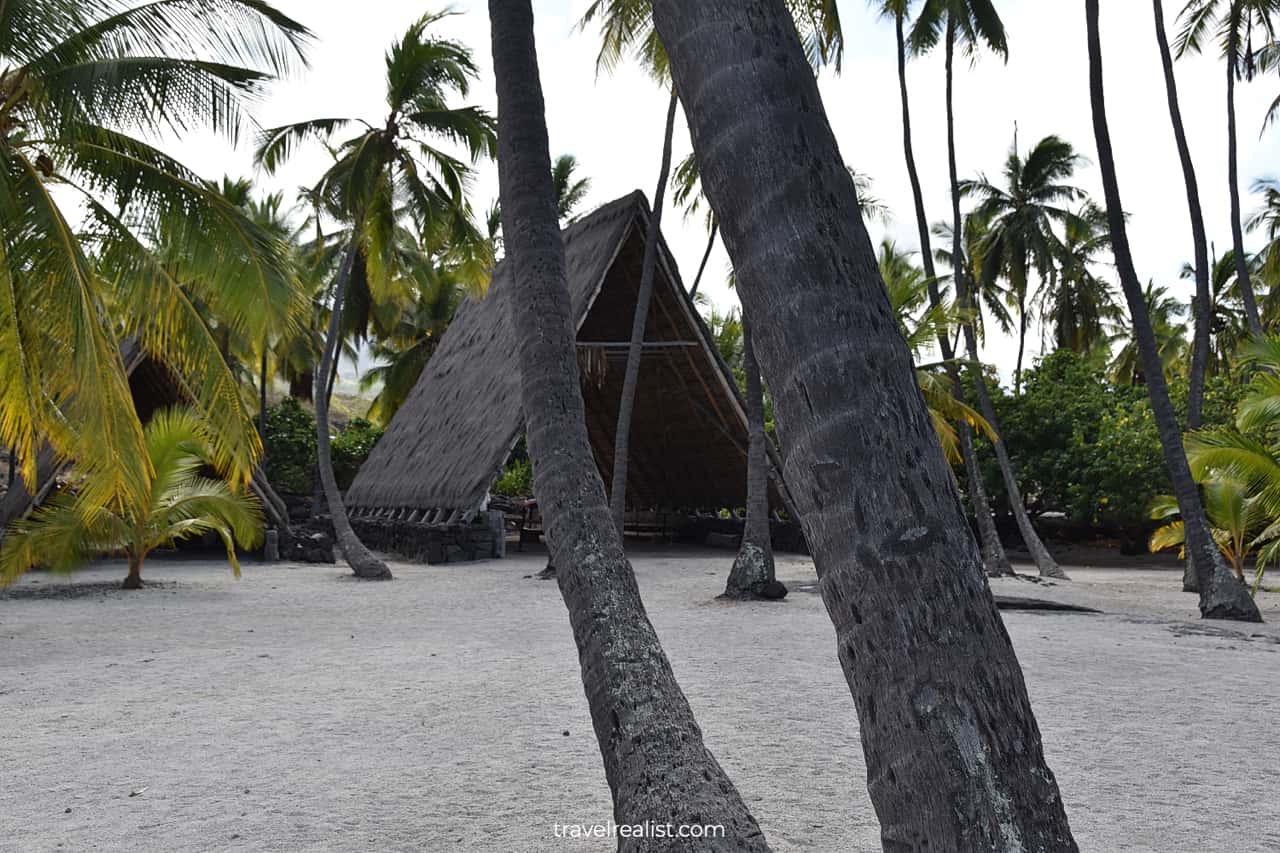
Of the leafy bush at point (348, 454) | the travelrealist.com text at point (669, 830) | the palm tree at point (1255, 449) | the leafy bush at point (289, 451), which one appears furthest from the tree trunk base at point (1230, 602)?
the leafy bush at point (289, 451)

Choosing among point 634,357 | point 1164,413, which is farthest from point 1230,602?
point 634,357

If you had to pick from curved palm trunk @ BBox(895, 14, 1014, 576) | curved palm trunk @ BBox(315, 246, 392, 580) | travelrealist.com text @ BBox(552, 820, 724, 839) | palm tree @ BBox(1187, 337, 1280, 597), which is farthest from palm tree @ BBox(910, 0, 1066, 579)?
travelrealist.com text @ BBox(552, 820, 724, 839)

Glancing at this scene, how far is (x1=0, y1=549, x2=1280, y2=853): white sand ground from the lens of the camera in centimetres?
389

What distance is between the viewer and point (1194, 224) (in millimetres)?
12211

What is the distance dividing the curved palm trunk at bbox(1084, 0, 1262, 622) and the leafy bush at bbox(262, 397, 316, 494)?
78.3ft

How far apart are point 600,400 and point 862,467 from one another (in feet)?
73.4

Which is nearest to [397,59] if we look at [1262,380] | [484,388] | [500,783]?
[484,388]

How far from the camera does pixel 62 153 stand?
8898 millimetres

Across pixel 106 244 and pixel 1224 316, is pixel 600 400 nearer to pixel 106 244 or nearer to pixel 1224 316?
pixel 106 244

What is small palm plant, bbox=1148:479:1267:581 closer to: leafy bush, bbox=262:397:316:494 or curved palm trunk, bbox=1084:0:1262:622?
curved palm trunk, bbox=1084:0:1262:622

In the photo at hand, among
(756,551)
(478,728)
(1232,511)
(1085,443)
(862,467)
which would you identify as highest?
(1085,443)

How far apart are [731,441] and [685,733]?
18.7 m

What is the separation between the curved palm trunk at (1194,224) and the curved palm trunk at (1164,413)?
84.4 inches

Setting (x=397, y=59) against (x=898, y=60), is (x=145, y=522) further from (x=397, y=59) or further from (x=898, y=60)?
(x=898, y=60)
